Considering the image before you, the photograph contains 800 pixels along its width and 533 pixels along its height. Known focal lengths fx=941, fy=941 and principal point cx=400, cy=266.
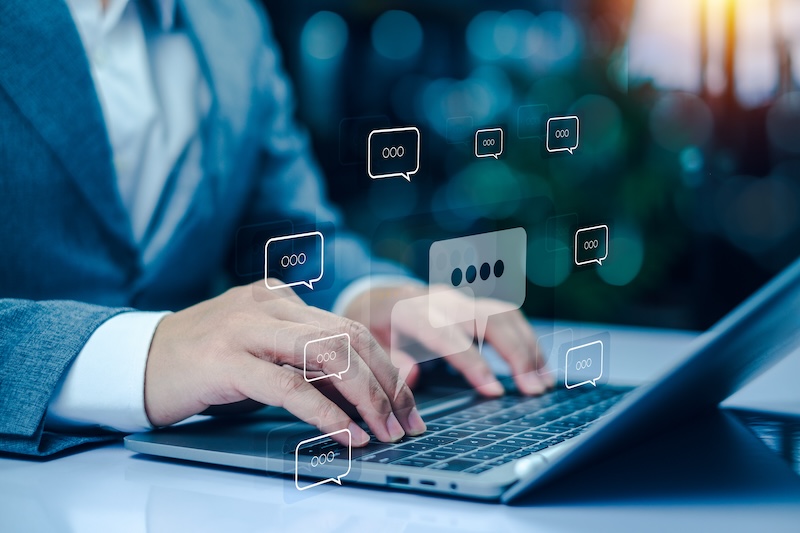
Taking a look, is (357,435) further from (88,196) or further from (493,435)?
(88,196)

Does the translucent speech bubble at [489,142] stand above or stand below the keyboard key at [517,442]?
above

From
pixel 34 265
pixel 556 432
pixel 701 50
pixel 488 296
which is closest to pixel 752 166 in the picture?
pixel 701 50

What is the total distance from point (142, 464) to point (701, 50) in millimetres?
1065

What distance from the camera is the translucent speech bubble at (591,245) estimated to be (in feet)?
2.72

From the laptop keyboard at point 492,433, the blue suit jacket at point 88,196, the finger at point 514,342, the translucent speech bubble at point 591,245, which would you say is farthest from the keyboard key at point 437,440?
the translucent speech bubble at point 591,245

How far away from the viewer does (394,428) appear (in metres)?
0.54

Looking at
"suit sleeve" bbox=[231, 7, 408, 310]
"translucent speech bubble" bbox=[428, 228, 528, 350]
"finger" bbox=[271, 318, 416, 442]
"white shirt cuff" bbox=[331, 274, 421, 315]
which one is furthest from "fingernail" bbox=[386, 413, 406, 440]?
"suit sleeve" bbox=[231, 7, 408, 310]

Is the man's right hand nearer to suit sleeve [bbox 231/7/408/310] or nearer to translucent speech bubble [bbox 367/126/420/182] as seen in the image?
translucent speech bubble [bbox 367/126/420/182]

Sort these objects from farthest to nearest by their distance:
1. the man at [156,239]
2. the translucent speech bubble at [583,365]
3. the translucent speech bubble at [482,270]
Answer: the translucent speech bubble at [583,365]
the translucent speech bubble at [482,270]
the man at [156,239]

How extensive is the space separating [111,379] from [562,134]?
488mm

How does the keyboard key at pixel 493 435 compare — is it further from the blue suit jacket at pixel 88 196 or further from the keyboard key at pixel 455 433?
the blue suit jacket at pixel 88 196

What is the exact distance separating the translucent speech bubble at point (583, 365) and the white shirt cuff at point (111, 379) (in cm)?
34

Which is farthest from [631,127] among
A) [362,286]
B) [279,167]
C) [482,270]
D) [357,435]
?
[357,435]

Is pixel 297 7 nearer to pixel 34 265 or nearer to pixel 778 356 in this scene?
pixel 34 265
